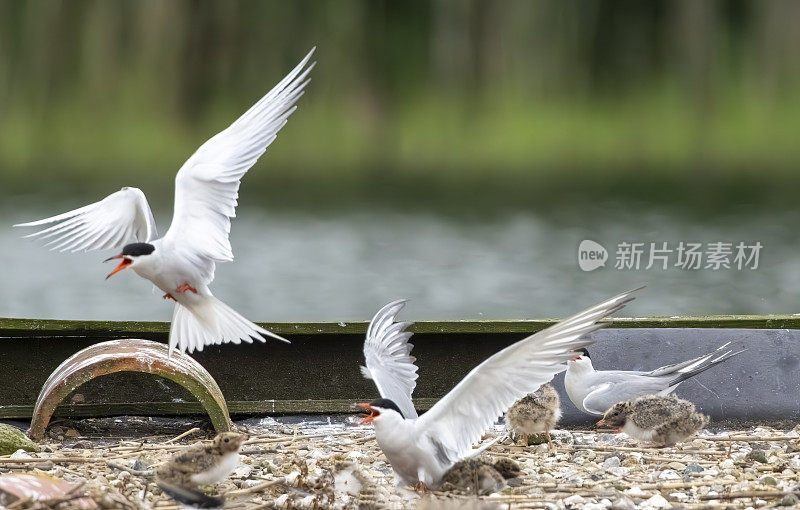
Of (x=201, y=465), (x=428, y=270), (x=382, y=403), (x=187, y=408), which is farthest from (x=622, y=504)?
(x=428, y=270)

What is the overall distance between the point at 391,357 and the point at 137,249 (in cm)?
83

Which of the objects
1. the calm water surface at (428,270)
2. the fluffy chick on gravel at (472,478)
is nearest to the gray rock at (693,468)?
the fluffy chick on gravel at (472,478)

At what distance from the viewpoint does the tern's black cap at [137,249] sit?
2.20m

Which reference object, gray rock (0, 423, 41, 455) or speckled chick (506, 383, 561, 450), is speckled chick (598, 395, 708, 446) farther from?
gray rock (0, 423, 41, 455)

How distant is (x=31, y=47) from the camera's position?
371 inches

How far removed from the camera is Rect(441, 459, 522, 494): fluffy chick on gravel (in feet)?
7.70

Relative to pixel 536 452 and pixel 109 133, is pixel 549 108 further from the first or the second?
pixel 536 452

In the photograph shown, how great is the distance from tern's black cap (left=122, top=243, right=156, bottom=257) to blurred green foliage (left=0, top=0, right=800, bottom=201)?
6.70 meters

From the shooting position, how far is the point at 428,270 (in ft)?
27.9

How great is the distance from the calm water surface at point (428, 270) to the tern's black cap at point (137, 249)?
4.81 meters

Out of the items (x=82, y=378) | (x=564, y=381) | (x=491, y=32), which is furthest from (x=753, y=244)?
(x=82, y=378)

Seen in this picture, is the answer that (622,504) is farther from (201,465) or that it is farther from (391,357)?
(201,465)

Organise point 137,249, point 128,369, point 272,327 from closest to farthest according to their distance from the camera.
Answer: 1. point 137,249
2. point 128,369
3. point 272,327

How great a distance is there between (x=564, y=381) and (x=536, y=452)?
15.4 inches
